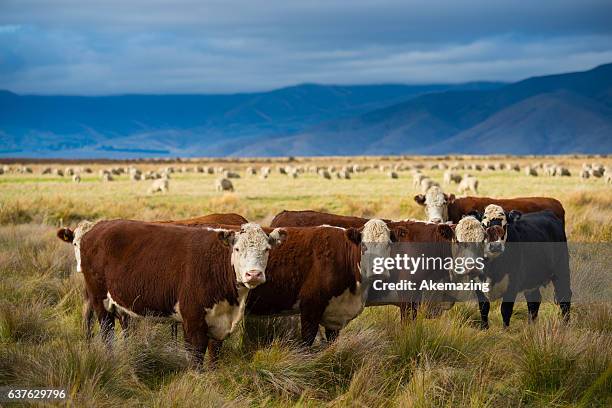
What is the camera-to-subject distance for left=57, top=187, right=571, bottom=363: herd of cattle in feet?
26.1

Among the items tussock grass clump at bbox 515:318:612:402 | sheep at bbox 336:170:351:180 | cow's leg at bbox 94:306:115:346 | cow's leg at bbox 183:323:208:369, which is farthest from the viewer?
sheep at bbox 336:170:351:180

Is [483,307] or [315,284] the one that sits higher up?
[315,284]

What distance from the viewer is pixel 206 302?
7.96 meters

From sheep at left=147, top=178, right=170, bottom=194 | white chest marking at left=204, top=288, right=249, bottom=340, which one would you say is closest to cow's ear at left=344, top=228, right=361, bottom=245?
white chest marking at left=204, top=288, right=249, bottom=340

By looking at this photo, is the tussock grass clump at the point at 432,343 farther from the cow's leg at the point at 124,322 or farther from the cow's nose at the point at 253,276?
the cow's leg at the point at 124,322

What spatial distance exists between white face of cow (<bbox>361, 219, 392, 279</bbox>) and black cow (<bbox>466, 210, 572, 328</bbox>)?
1.75 m

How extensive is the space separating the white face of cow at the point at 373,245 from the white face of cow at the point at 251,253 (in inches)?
44.9

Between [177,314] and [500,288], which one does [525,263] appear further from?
[177,314]

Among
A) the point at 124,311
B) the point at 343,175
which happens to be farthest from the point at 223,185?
the point at 124,311

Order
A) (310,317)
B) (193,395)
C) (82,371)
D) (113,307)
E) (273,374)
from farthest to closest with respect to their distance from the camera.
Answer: (113,307)
(310,317)
(273,374)
(82,371)
(193,395)

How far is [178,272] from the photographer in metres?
8.20

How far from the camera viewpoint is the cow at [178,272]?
25.5 ft

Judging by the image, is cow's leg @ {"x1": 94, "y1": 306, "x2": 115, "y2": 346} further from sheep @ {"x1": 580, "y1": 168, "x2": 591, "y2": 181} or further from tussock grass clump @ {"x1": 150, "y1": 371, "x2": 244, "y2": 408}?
sheep @ {"x1": 580, "y1": 168, "x2": 591, "y2": 181}

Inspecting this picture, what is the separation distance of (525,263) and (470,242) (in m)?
1.37
